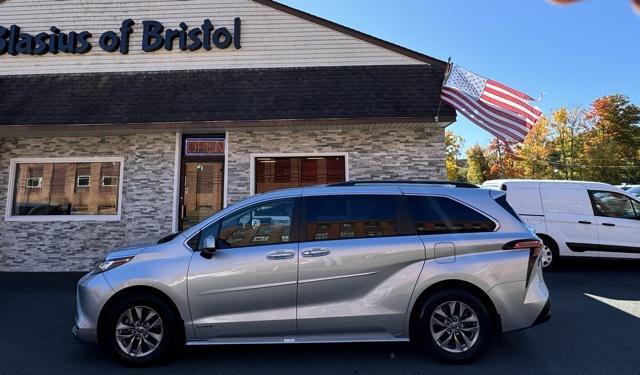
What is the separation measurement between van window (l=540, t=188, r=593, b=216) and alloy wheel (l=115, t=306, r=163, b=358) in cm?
831

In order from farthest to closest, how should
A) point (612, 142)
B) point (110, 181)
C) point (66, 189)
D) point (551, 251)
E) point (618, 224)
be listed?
point (612, 142), point (66, 189), point (110, 181), point (551, 251), point (618, 224)

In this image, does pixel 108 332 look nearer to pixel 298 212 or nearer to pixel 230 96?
pixel 298 212

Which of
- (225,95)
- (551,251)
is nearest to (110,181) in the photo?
(225,95)

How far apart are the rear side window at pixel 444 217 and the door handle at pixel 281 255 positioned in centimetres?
131

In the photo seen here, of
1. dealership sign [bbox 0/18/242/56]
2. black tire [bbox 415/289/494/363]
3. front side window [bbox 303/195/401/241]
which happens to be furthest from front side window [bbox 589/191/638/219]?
dealership sign [bbox 0/18/242/56]

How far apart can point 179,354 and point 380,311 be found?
2165 mm

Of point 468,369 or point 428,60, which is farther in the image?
point 428,60

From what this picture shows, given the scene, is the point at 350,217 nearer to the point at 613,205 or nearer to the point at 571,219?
the point at 571,219

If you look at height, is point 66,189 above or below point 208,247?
above

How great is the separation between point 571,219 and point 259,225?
24.9ft

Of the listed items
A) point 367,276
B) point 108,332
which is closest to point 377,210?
point 367,276

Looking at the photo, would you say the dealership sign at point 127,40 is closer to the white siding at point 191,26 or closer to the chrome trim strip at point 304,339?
the white siding at point 191,26

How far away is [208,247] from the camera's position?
4090mm

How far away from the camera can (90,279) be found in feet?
14.1
